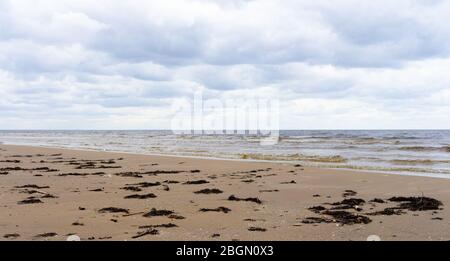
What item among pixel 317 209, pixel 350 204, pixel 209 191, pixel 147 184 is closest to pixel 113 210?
pixel 209 191

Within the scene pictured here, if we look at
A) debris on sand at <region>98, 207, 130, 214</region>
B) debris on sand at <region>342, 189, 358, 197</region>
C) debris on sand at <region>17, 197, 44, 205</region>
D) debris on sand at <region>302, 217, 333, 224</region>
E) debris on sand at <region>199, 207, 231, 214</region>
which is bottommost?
debris on sand at <region>342, 189, 358, 197</region>

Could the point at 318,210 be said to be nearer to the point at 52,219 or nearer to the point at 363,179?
the point at 52,219

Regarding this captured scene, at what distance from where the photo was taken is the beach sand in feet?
20.9

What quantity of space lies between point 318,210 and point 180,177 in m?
6.68

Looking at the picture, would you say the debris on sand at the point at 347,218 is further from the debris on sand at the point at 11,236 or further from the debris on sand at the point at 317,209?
the debris on sand at the point at 11,236

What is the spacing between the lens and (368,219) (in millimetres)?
7238

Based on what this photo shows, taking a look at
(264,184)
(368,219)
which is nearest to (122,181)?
(264,184)

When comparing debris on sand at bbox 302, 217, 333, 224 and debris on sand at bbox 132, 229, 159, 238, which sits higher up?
debris on sand at bbox 132, 229, 159, 238

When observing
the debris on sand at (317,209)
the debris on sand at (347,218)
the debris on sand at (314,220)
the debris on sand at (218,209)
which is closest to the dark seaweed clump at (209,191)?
the debris on sand at (218,209)

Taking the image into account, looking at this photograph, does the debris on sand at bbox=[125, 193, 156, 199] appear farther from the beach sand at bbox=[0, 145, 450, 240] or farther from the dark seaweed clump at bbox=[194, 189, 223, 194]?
the dark seaweed clump at bbox=[194, 189, 223, 194]

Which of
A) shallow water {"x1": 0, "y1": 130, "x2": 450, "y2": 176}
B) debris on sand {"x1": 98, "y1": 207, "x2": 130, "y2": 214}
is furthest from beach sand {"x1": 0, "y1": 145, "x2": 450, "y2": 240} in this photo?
shallow water {"x1": 0, "y1": 130, "x2": 450, "y2": 176}

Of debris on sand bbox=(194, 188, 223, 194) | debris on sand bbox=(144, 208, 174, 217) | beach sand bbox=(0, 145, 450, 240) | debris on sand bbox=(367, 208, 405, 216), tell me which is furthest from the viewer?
debris on sand bbox=(194, 188, 223, 194)

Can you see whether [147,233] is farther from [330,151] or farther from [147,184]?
[330,151]
